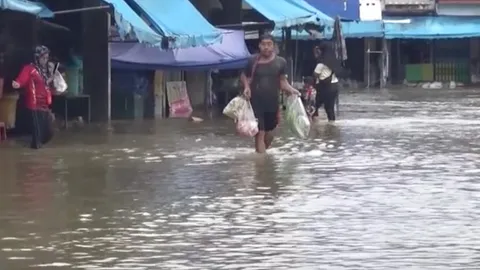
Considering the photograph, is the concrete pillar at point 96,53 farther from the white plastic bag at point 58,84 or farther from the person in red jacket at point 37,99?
the person in red jacket at point 37,99

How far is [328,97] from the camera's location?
24062 mm

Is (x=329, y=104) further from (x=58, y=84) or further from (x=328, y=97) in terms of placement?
(x=58, y=84)

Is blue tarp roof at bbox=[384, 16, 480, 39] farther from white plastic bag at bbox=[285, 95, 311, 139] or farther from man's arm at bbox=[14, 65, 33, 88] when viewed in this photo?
man's arm at bbox=[14, 65, 33, 88]

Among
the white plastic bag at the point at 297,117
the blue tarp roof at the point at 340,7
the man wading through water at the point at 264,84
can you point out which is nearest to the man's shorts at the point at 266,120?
the man wading through water at the point at 264,84

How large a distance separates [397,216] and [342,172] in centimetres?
345

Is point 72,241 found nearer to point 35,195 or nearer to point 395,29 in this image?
point 35,195

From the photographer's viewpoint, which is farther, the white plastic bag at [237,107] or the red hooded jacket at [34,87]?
the red hooded jacket at [34,87]

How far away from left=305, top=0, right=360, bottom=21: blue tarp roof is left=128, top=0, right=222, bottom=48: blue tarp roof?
15063mm

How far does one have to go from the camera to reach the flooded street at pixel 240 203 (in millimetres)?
8953

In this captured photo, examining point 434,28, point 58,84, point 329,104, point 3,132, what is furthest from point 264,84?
point 434,28

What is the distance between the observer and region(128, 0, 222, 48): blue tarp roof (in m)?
21.3

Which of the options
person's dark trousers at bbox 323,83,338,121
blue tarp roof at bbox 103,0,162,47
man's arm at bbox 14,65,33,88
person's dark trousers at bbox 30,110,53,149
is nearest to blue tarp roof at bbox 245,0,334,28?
person's dark trousers at bbox 323,83,338,121

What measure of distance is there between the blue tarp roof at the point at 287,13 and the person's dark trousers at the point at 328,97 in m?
3.14

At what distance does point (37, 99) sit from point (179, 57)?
726 cm
